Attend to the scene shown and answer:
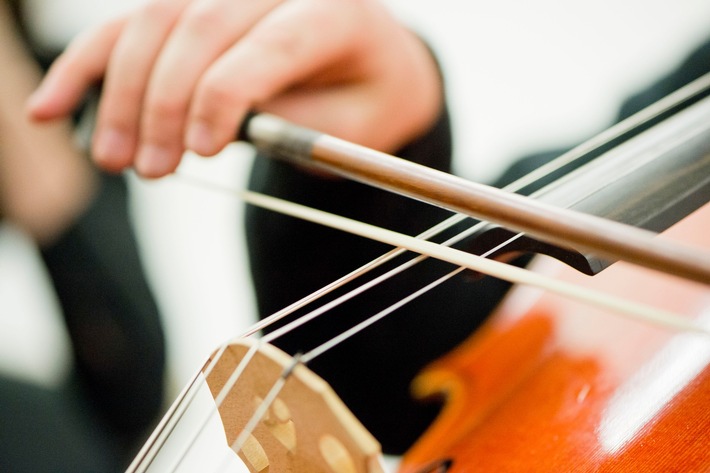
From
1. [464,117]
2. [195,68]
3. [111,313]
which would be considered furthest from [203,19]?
[464,117]

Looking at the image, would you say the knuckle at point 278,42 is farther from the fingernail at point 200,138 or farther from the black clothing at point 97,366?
the black clothing at point 97,366

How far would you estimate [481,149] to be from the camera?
819mm

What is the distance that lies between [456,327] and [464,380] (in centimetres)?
13

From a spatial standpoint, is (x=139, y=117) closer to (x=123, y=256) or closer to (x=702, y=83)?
(x=123, y=256)

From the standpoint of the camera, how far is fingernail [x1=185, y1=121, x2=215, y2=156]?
27 cm

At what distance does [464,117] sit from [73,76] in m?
0.57

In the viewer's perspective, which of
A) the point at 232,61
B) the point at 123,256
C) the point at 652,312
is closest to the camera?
the point at 652,312

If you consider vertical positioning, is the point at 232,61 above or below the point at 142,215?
above

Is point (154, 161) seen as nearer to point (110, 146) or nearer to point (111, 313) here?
point (110, 146)

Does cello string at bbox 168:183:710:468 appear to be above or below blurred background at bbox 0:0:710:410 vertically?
above

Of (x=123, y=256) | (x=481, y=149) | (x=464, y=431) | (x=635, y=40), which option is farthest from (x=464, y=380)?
(x=635, y=40)

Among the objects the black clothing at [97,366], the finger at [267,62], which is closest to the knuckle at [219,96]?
the finger at [267,62]

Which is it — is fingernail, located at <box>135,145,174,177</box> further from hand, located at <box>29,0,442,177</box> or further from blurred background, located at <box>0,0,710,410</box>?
blurred background, located at <box>0,0,710,410</box>

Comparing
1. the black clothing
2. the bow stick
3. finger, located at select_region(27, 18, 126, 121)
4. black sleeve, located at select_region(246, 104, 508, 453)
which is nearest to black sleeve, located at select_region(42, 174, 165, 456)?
the black clothing
